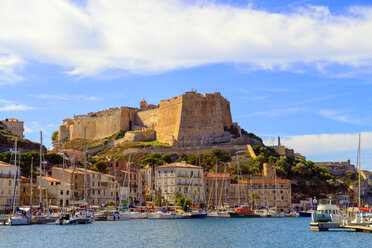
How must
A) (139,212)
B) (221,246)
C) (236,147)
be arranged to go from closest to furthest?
(221,246) < (139,212) < (236,147)

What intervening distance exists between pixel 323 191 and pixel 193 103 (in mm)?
30125

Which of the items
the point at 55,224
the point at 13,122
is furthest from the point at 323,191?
the point at 13,122

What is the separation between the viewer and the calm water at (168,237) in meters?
39.4

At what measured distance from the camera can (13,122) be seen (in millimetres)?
108875

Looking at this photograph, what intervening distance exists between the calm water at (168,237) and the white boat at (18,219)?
777 millimetres

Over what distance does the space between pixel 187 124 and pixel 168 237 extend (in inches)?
2375

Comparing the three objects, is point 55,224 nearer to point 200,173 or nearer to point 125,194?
point 125,194

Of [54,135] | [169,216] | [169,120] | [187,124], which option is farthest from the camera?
[54,135]

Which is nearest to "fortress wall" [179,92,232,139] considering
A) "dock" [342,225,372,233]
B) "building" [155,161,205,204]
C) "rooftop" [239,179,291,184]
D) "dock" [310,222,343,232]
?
"rooftop" [239,179,291,184]

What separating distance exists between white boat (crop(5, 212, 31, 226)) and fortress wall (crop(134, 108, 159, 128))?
211 ft

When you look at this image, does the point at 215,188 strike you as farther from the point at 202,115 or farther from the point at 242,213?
the point at 202,115

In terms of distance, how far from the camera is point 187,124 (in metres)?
103

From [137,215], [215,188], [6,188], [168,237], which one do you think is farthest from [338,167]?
[168,237]

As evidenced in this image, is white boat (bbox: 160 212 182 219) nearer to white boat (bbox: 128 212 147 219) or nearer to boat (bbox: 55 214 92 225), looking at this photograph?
white boat (bbox: 128 212 147 219)
